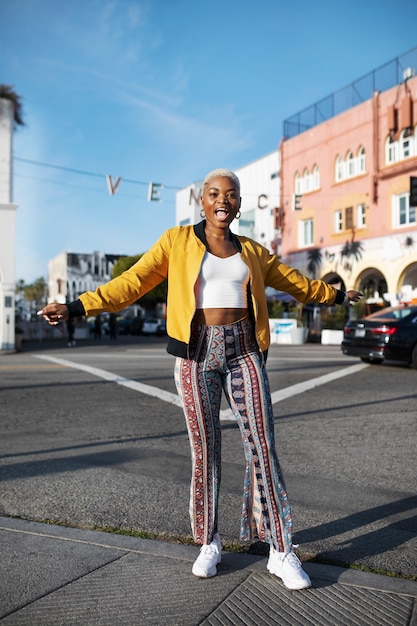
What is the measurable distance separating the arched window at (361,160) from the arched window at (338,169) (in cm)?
129

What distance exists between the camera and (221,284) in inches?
126

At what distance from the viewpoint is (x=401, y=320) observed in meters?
14.5

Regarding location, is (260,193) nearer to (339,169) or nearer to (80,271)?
(339,169)

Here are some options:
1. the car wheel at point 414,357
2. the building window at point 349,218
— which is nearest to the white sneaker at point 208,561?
the car wheel at point 414,357

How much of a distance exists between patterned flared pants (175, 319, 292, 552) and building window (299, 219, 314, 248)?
108 feet

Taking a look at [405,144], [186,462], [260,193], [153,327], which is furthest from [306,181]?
[186,462]

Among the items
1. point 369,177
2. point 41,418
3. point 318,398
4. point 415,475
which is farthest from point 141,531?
point 369,177

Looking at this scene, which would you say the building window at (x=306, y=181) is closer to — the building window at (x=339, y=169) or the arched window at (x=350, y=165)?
the building window at (x=339, y=169)

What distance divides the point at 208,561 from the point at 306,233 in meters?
33.6

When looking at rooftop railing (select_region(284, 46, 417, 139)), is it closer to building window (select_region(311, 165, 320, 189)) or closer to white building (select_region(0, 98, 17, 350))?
building window (select_region(311, 165, 320, 189))

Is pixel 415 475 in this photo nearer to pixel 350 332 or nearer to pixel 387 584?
pixel 387 584

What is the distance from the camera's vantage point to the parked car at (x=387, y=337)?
1416 cm

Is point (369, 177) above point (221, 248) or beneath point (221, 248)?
above

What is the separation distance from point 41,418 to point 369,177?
25736 mm
